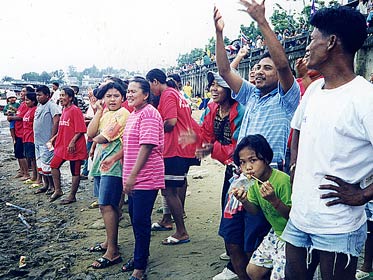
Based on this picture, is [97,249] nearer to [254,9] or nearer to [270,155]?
[270,155]

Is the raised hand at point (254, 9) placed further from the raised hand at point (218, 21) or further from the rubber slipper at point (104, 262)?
the rubber slipper at point (104, 262)

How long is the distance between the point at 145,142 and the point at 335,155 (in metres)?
2.13

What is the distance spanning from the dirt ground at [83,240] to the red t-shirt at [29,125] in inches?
46.3

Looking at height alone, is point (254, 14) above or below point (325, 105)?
above

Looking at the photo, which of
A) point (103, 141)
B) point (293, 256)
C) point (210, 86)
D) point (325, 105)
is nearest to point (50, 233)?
point (103, 141)

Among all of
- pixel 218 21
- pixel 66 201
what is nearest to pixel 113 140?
pixel 218 21

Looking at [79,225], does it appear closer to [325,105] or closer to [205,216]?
[205,216]

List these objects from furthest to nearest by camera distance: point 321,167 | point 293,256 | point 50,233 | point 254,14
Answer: point 50,233 → point 254,14 → point 293,256 → point 321,167

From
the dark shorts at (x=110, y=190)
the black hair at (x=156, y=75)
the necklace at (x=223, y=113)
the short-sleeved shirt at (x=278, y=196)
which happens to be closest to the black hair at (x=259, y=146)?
the short-sleeved shirt at (x=278, y=196)

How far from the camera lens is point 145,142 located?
387 centimetres

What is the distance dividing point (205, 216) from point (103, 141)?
2196mm

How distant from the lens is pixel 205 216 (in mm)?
5957

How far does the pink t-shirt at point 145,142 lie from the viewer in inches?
154

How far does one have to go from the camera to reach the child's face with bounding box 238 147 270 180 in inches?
112
